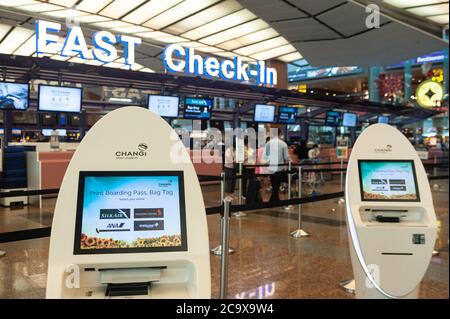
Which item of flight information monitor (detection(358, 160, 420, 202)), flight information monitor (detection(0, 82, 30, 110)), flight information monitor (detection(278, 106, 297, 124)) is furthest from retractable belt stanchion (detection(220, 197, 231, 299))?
flight information monitor (detection(278, 106, 297, 124))

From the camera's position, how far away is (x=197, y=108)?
1175 centimetres

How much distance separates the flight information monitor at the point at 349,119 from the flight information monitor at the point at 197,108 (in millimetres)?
7806

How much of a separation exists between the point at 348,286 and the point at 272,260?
1047 mm

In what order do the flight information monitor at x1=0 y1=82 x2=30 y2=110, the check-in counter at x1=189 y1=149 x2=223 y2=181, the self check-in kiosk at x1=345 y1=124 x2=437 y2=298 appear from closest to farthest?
the self check-in kiosk at x1=345 y1=124 x2=437 y2=298 < the flight information monitor at x1=0 y1=82 x2=30 y2=110 < the check-in counter at x1=189 y1=149 x2=223 y2=181

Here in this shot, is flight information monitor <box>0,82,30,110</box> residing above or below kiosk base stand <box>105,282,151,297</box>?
above

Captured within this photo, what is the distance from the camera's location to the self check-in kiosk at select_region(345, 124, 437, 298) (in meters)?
2.83

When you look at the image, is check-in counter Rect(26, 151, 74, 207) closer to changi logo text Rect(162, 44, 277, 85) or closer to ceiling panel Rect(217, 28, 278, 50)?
changi logo text Rect(162, 44, 277, 85)

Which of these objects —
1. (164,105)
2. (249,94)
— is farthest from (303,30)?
(164,105)

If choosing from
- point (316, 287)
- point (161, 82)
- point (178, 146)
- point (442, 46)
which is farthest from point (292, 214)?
point (442, 46)

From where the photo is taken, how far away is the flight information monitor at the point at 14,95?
7980 mm

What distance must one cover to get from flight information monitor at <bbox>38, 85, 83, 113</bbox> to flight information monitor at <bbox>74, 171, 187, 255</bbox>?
26.4 feet

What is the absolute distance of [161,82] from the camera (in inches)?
422
